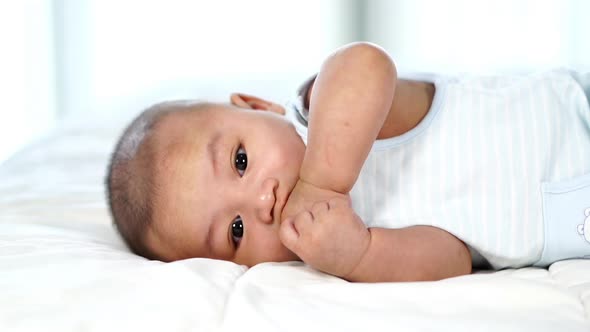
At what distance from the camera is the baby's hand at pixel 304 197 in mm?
1176

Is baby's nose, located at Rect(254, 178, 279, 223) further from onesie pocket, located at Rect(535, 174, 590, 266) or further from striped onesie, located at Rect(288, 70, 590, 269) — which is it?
onesie pocket, located at Rect(535, 174, 590, 266)

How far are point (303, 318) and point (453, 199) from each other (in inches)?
20.5

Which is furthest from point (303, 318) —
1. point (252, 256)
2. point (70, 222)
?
point (70, 222)

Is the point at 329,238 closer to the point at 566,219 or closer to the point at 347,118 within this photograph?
the point at 347,118

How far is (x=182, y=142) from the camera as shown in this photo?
1.31 m

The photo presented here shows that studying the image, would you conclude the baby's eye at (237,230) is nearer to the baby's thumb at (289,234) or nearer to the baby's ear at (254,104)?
the baby's thumb at (289,234)

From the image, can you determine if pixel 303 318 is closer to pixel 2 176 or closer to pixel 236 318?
pixel 236 318

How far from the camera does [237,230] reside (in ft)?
4.21

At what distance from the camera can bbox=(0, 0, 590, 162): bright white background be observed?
3.11 metres

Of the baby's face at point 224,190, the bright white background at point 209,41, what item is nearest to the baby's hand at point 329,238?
the baby's face at point 224,190

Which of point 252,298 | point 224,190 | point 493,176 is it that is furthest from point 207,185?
point 493,176

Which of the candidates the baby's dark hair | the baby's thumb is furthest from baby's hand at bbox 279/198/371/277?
the baby's dark hair

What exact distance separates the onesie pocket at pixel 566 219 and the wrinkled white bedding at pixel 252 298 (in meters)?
0.04

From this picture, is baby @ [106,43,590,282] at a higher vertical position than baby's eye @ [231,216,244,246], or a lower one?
higher
